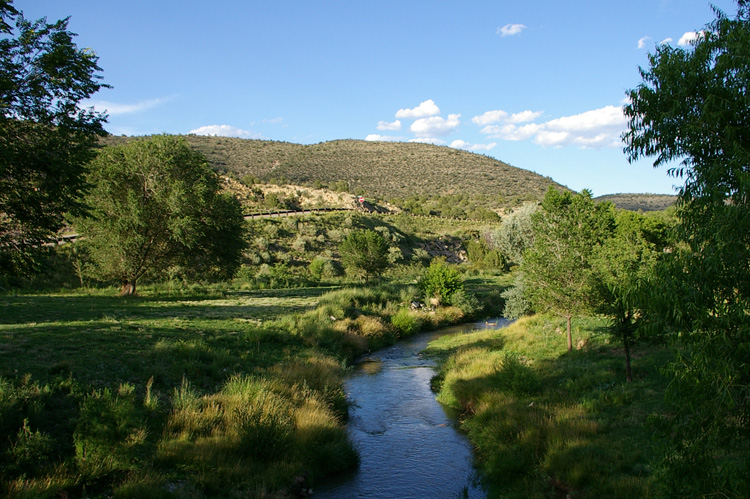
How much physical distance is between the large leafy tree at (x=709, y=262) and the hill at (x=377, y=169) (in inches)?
3723

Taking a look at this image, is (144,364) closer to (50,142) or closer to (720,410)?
(50,142)

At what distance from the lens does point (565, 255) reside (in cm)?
2006

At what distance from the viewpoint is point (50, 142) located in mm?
14547

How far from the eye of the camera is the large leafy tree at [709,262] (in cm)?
542

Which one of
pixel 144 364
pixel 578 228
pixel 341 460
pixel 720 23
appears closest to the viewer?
pixel 720 23

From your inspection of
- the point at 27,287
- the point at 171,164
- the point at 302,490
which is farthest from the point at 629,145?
the point at 27,287

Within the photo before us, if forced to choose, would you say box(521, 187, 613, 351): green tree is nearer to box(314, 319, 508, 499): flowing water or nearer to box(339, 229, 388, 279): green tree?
box(314, 319, 508, 499): flowing water

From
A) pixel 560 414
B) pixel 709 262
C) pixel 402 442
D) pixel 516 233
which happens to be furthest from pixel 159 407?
pixel 516 233

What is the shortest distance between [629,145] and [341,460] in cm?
962

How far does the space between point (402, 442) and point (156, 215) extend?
22.8m

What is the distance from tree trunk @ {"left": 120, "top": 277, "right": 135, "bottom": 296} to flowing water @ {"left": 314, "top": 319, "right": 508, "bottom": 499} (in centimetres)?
1608

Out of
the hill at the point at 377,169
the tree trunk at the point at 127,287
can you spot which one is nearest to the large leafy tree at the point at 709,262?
the tree trunk at the point at 127,287

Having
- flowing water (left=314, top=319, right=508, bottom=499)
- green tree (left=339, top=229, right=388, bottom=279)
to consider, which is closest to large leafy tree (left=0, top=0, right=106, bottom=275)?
flowing water (left=314, top=319, right=508, bottom=499)

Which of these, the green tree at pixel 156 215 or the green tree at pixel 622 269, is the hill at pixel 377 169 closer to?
the green tree at pixel 156 215
